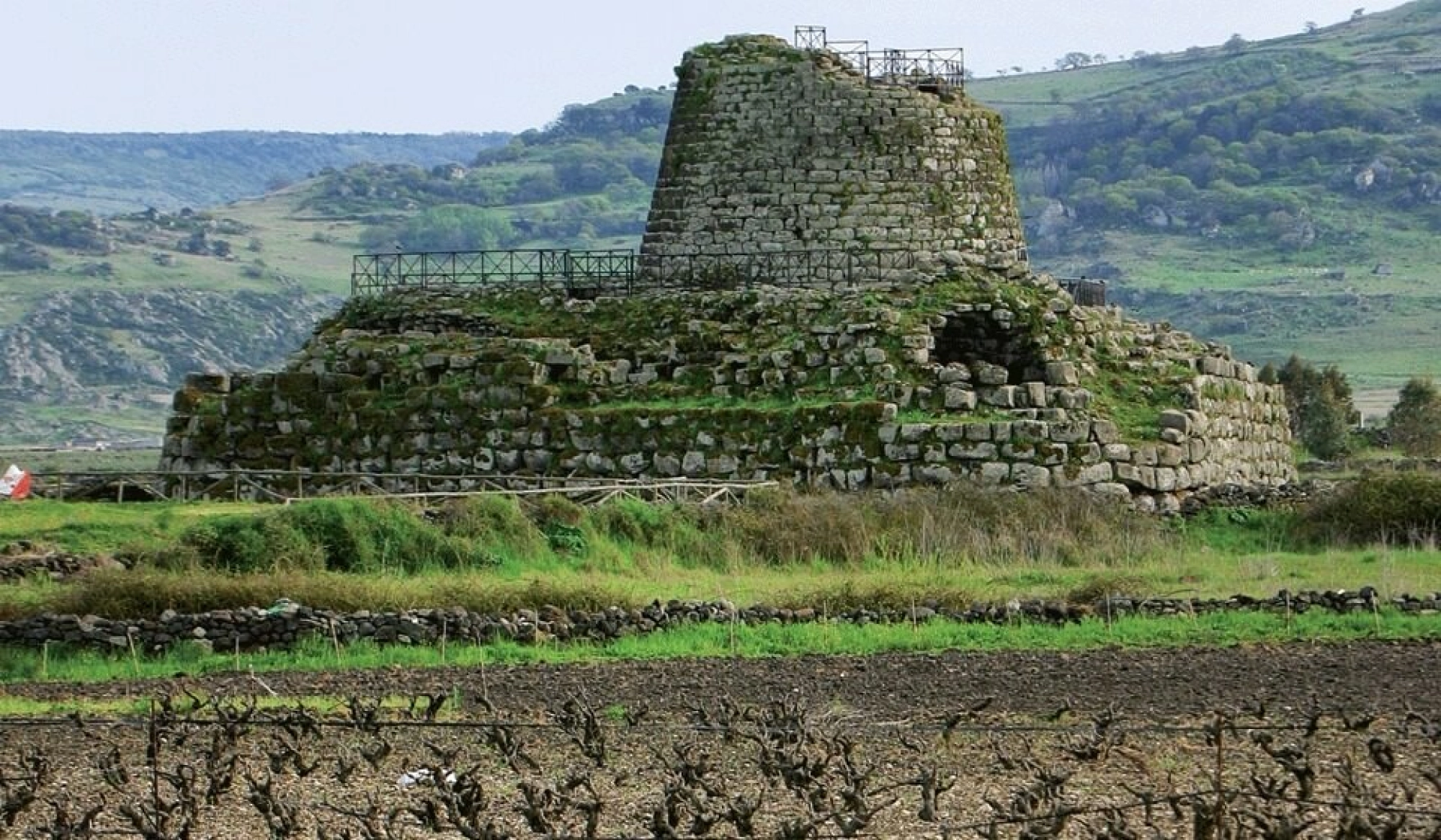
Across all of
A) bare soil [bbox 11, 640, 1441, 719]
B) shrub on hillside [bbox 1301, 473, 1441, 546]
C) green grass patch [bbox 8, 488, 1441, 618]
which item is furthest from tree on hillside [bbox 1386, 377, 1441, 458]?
bare soil [bbox 11, 640, 1441, 719]

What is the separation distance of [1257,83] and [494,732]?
184 metres

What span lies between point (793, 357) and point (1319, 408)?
904 inches

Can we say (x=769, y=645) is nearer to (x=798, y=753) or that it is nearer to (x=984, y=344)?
(x=798, y=753)

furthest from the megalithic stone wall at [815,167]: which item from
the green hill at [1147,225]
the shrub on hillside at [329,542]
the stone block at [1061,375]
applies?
the green hill at [1147,225]

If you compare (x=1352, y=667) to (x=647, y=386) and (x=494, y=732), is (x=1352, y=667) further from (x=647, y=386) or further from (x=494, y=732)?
(x=647, y=386)

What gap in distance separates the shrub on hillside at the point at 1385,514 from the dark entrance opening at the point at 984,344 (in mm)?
4829

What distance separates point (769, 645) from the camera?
872 inches

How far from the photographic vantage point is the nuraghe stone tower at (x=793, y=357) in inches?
1251

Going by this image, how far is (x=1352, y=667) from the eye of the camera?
2003 cm

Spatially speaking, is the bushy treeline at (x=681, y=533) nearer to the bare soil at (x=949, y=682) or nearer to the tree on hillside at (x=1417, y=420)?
the bare soil at (x=949, y=682)

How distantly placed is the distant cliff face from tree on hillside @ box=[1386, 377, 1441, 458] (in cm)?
7790

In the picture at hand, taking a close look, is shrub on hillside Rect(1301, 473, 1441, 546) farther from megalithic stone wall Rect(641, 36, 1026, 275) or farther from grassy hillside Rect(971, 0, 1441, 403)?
grassy hillside Rect(971, 0, 1441, 403)

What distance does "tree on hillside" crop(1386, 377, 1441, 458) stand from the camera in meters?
50.6

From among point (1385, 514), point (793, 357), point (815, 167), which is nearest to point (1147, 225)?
point (815, 167)
